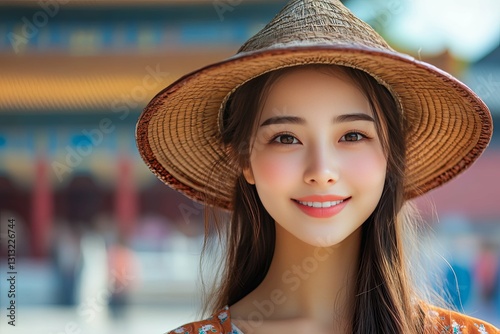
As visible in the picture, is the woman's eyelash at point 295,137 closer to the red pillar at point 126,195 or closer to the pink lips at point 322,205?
the pink lips at point 322,205

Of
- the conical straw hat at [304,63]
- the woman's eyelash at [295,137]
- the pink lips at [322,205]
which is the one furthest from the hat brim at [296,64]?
the pink lips at [322,205]

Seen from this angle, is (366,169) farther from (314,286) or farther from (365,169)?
(314,286)

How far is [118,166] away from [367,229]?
5701 millimetres

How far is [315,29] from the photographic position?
3.68ft

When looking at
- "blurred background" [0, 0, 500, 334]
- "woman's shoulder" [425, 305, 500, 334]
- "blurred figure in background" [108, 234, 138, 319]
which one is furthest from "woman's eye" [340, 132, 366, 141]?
"blurred figure in background" [108, 234, 138, 319]

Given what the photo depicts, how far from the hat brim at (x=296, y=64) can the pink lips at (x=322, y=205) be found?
22cm

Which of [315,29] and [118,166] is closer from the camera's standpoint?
[315,29]

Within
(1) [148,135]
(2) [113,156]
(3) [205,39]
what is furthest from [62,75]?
(1) [148,135]

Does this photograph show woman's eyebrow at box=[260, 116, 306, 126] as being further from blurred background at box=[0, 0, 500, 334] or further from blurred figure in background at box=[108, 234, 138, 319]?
blurred figure in background at box=[108, 234, 138, 319]

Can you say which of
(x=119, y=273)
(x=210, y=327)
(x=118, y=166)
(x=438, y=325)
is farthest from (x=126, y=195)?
(x=438, y=325)

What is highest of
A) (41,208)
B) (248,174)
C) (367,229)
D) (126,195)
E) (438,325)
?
(126,195)

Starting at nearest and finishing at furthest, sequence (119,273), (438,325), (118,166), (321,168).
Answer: (321,168) < (438,325) < (119,273) < (118,166)

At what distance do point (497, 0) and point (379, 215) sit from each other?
362cm

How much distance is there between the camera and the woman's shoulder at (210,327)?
126 centimetres
